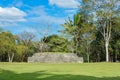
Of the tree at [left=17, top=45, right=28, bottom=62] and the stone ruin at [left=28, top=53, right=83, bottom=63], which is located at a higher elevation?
the tree at [left=17, top=45, right=28, bottom=62]

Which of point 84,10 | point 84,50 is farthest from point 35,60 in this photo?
point 84,50

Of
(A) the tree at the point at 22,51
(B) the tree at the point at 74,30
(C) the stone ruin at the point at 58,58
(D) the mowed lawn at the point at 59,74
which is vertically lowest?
(D) the mowed lawn at the point at 59,74

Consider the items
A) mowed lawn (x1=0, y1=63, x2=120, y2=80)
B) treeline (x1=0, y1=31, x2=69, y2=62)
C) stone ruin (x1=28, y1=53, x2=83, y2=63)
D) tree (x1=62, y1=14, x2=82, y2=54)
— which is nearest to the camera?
mowed lawn (x1=0, y1=63, x2=120, y2=80)

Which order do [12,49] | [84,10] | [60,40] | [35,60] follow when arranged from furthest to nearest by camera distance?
[12,49]
[60,40]
[84,10]
[35,60]

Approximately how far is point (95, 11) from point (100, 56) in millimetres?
14063

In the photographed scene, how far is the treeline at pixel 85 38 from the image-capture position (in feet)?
135

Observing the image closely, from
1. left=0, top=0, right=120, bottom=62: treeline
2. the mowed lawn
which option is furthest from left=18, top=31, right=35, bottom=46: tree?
the mowed lawn

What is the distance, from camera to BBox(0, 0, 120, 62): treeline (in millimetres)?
41125

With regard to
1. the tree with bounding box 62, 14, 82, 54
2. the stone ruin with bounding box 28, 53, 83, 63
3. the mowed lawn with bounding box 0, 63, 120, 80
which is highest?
the tree with bounding box 62, 14, 82, 54

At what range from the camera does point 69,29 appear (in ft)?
155

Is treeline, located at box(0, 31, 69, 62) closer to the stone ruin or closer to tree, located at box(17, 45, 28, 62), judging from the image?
tree, located at box(17, 45, 28, 62)

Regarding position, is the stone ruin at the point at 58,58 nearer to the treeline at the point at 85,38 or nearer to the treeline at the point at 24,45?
the treeline at the point at 85,38

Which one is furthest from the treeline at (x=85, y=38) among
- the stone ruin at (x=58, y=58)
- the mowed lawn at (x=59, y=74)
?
the mowed lawn at (x=59, y=74)

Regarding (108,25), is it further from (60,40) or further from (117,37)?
(60,40)
